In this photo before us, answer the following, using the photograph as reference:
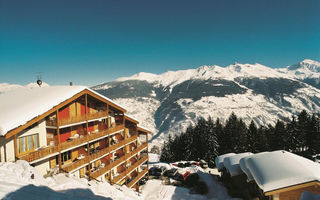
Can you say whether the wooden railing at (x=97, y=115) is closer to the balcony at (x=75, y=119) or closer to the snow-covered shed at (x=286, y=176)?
the balcony at (x=75, y=119)

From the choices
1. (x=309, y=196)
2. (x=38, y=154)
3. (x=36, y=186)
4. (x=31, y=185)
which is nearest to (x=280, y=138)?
(x=309, y=196)

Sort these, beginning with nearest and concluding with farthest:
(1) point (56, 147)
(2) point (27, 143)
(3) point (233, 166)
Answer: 1. (2) point (27, 143)
2. (1) point (56, 147)
3. (3) point (233, 166)

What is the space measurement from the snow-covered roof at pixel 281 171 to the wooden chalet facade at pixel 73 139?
16870mm

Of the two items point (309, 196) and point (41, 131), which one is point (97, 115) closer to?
point (41, 131)

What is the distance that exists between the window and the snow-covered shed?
21288 millimetres

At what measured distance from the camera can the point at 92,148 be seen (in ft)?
73.6

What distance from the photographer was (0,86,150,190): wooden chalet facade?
46.9 ft

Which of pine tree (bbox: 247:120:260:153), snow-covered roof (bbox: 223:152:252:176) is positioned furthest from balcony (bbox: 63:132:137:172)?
pine tree (bbox: 247:120:260:153)

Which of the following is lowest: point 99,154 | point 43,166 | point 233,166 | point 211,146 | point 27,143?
point 211,146

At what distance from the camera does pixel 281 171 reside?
1719cm

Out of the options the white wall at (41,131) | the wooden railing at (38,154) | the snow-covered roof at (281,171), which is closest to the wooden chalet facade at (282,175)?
the snow-covered roof at (281,171)

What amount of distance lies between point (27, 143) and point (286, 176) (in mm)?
23612

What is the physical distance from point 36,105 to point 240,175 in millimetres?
26759

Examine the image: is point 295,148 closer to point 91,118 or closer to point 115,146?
point 115,146
